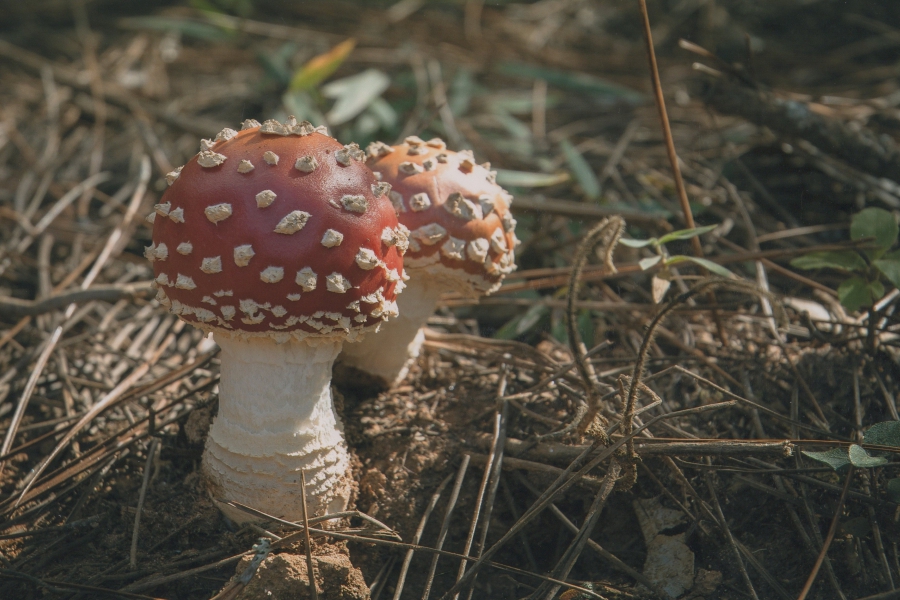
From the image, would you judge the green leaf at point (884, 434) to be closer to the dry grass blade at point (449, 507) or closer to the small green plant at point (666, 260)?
the small green plant at point (666, 260)

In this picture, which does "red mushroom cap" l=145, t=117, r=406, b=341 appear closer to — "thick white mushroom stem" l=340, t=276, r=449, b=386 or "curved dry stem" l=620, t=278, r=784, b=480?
"thick white mushroom stem" l=340, t=276, r=449, b=386

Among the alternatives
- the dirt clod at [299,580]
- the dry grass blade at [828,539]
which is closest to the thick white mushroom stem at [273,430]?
the dirt clod at [299,580]

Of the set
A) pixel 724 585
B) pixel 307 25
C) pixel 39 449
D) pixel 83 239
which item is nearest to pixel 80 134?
pixel 83 239

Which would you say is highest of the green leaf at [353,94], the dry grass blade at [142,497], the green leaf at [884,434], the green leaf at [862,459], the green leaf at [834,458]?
the green leaf at [353,94]

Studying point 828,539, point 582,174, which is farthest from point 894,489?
point 582,174

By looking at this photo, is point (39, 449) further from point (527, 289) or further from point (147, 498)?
point (527, 289)

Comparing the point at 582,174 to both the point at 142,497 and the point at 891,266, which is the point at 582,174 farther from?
the point at 142,497
